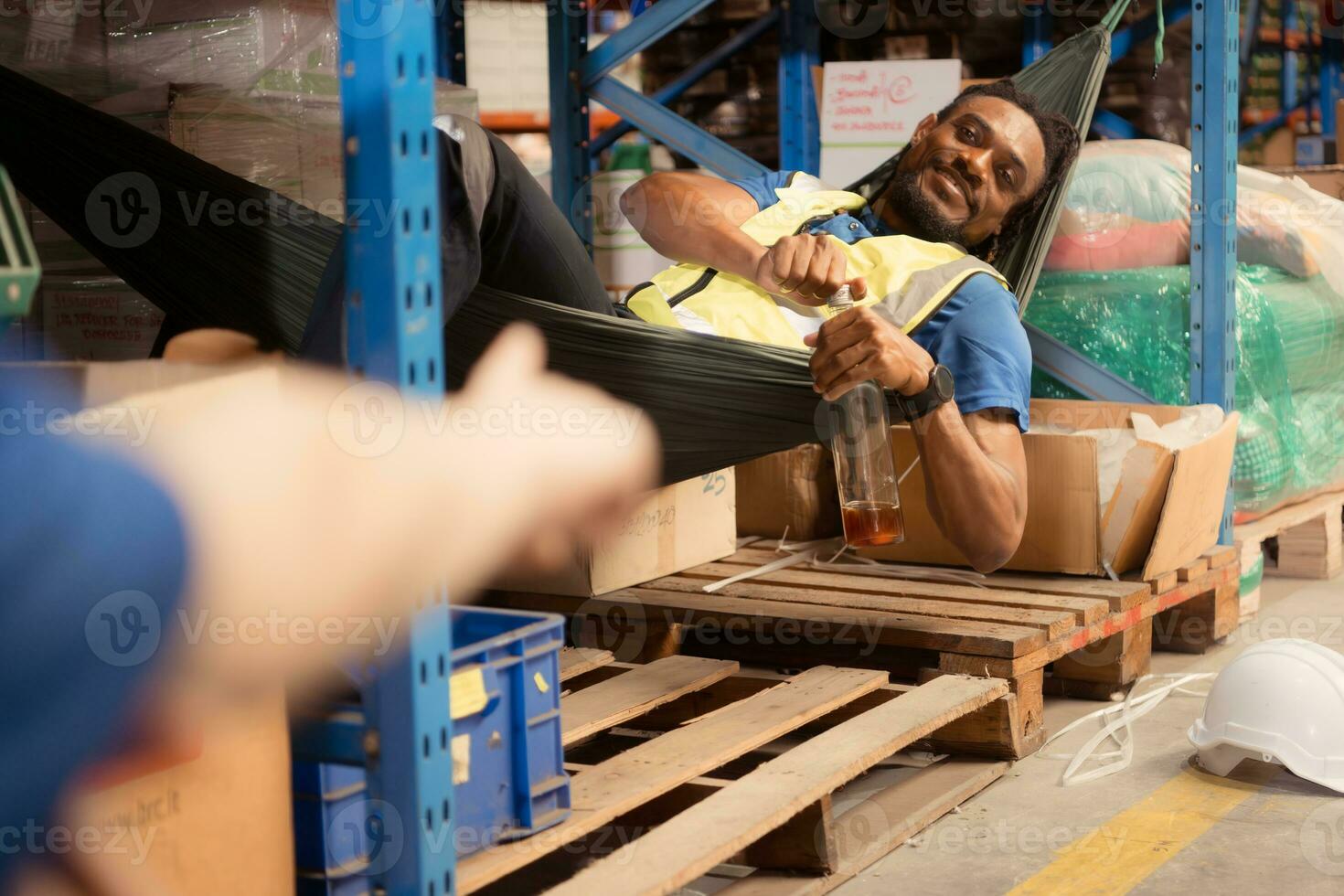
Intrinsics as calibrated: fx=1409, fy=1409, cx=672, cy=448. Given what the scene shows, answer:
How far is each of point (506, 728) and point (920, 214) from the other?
2.06 m

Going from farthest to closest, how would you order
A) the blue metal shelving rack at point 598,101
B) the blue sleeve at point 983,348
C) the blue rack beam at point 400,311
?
the blue metal shelving rack at point 598,101, the blue sleeve at point 983,348, the blue rack beam at point 400,311

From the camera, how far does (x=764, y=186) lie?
12.0 feet

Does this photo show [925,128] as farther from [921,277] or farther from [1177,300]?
[1177,300]

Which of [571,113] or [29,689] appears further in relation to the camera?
[571,113]

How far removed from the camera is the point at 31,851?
4.48 ft

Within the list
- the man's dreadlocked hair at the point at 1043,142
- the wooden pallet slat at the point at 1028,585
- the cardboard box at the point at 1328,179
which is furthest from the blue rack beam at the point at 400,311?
the cardboard box at the point at 1328,179

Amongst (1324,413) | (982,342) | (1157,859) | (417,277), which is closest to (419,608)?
(417,277)

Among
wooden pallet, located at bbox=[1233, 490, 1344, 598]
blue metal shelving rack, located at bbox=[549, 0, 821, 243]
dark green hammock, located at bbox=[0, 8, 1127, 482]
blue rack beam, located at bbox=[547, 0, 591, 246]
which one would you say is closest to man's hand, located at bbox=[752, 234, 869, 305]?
dark green hammock, located at bbox=[0, 8, 1127, 482]

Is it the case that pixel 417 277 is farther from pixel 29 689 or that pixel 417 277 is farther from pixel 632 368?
pixel 632 368

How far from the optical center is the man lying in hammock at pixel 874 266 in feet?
7.66

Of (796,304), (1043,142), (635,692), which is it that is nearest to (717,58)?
(1043,142)

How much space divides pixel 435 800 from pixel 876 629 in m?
1.60

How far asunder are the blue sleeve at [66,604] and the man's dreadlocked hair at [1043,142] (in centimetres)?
270

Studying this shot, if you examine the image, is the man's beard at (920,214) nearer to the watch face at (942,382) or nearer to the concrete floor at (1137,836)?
the watch face at (942,382)
